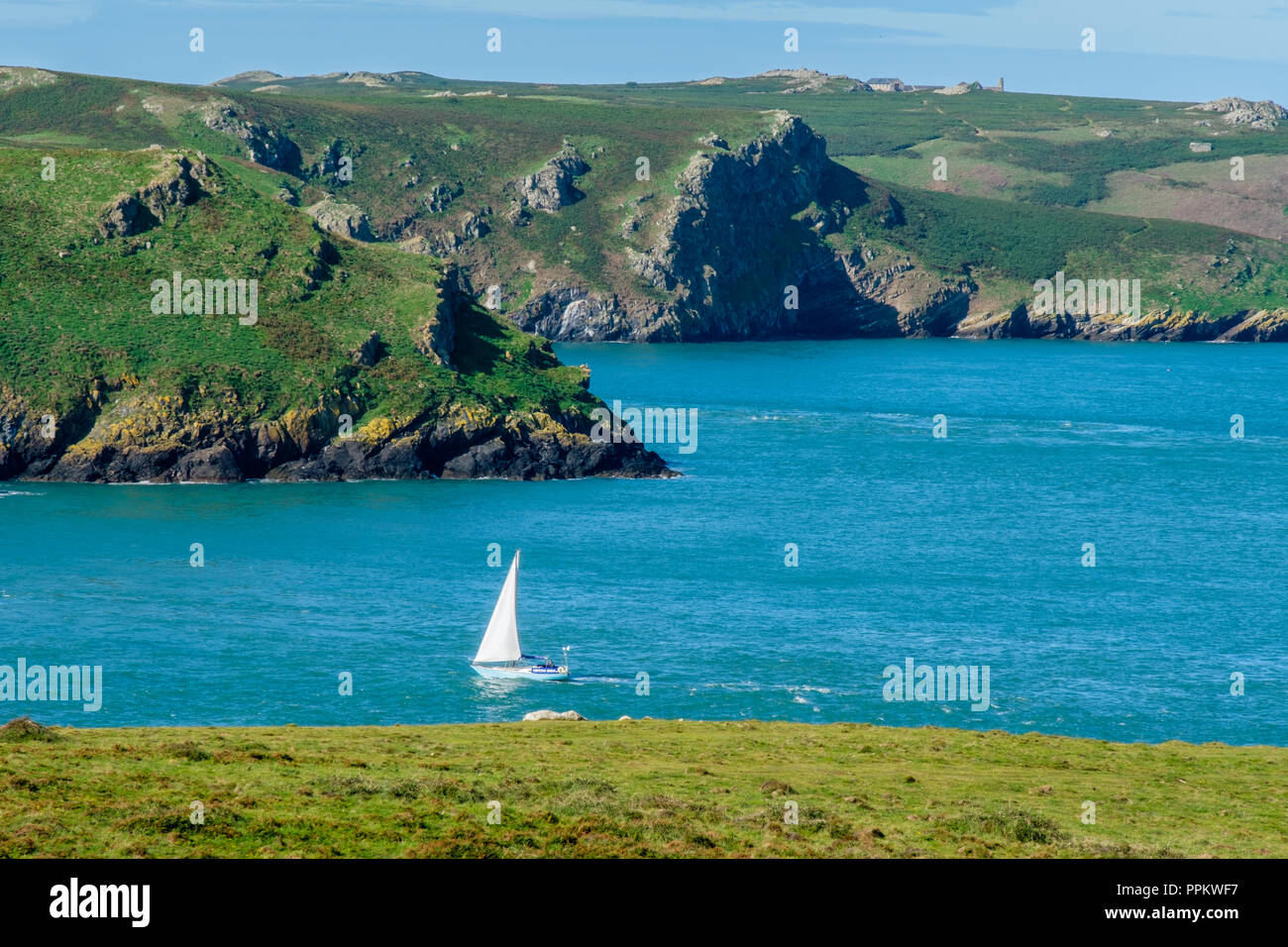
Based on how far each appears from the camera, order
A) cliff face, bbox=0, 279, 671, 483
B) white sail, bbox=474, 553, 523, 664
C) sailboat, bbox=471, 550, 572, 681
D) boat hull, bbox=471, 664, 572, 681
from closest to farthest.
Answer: boat hull, bbox=471, 664, 572, 681 → sailboat, bbox=471, 550, 572, 681 → white sail, bbox=474, 553, 523, 664 → cliff face, bbox=0, 279, 671, 483

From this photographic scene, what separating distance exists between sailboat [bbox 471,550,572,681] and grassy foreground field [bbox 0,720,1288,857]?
56.0ft

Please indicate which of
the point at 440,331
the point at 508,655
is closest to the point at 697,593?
the point at 508,655

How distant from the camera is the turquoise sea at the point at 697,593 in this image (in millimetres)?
73375

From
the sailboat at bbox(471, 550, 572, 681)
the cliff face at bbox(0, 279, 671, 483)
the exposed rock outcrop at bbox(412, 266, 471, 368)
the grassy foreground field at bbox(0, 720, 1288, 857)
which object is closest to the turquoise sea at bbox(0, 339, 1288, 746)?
the sailboat at bbox(471, 550, 572, 681)

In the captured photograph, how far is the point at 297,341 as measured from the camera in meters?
143

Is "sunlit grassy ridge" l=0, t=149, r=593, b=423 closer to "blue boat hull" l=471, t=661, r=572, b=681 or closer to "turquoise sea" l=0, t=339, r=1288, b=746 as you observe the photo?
"turquoise sea" l=0, t=339, r=1288, b=746

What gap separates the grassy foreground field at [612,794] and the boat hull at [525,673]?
16.7 metres

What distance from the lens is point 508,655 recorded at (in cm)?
7712

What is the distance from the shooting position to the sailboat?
7619 cm

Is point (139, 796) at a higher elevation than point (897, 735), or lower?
higher
